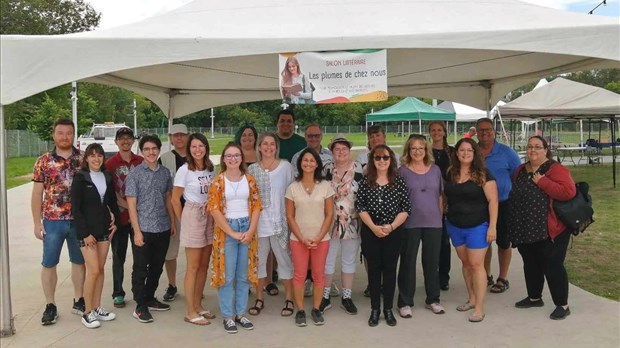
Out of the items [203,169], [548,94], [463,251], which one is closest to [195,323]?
[203,169]

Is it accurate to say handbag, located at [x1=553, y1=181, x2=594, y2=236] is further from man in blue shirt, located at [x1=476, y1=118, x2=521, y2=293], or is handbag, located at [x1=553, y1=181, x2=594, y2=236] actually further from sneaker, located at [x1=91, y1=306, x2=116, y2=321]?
sneaker, located at [x1=91, y1=306, x2=116, y2=321]

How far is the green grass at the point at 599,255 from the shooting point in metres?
5.25

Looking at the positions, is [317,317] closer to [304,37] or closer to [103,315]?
[103,315]

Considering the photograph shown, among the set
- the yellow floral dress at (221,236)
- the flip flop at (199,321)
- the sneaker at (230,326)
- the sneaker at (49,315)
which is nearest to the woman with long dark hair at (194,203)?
the flip flop at (199,321)

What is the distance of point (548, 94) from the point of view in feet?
39.7

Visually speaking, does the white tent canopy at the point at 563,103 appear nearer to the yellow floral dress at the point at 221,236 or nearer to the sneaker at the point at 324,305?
the sneaker at the point at 324,305

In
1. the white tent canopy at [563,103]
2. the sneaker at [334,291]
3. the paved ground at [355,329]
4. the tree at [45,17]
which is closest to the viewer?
the paved ground at [355,329]

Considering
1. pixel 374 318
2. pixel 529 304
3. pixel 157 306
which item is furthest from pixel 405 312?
pixel 157 306

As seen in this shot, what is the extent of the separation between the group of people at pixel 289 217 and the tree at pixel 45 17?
111ft

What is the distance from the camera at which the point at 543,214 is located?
4.18 meters

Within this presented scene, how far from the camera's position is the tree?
34281 millimetres

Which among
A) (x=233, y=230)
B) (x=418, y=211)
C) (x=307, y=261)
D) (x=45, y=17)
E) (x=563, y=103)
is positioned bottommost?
(x=307, y=261)

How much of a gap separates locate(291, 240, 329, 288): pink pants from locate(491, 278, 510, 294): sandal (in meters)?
1.87

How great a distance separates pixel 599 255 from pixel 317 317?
A: 4.31 m
